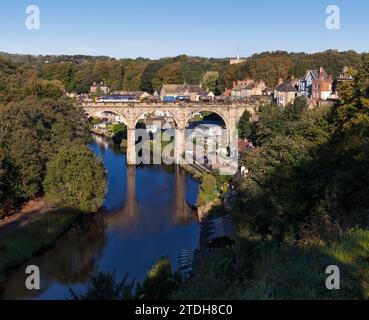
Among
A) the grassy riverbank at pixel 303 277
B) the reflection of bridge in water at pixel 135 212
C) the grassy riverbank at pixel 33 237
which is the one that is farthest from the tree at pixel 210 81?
the grassy riverbank at pixel 303 277

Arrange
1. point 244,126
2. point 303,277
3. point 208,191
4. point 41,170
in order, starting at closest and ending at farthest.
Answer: point 303,277 → point 41,170 → point 208,191 → point 244,126

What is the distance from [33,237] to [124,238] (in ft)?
14.7

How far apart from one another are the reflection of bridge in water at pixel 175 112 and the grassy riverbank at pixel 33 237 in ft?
57.0

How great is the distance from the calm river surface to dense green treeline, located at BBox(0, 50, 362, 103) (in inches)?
729

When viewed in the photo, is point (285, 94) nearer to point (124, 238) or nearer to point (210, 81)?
point (124, 238)

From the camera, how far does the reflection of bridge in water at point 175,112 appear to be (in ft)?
145

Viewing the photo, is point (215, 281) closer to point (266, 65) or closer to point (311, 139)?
point (311, 139)

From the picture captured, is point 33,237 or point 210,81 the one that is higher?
point 210,81

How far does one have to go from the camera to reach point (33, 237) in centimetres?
2430

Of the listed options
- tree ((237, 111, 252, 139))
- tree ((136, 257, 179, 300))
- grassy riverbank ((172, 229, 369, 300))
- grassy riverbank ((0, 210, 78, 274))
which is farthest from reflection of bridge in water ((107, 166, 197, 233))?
grassy riverbank ((172, 229, 369, 300))

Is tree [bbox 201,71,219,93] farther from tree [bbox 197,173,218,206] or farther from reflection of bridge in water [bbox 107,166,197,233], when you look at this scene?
tree [bbox 197,173,218,206]

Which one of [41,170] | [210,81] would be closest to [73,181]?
[41,170]
